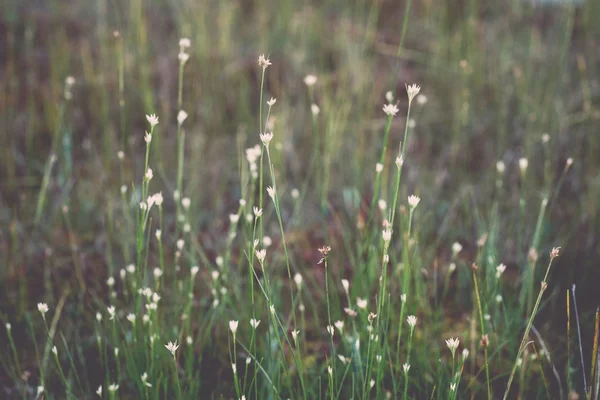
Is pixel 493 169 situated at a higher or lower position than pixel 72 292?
higher

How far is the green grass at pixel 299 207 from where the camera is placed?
1600 mm

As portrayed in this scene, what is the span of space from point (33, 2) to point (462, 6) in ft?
10.9

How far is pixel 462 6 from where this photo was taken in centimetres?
422

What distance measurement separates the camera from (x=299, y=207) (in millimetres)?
2494

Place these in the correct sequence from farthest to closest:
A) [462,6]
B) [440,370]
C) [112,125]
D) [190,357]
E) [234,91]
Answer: [462,6]
[234,91]
[112,125]
[190,357]
[440,370]

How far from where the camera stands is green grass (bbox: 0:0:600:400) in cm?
160

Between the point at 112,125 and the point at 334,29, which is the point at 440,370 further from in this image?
the point at 334,29

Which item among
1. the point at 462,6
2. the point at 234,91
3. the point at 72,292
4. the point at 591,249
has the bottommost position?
the point at 72,292

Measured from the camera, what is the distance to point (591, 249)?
2.10 metres

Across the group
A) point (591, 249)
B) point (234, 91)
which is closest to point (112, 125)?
point (234, 91)

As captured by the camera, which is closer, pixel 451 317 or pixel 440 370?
pixel 440 370

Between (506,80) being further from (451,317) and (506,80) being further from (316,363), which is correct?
(316,363)

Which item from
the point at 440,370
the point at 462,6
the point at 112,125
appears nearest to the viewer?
the point at 440,370

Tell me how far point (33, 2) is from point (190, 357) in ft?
12.8
